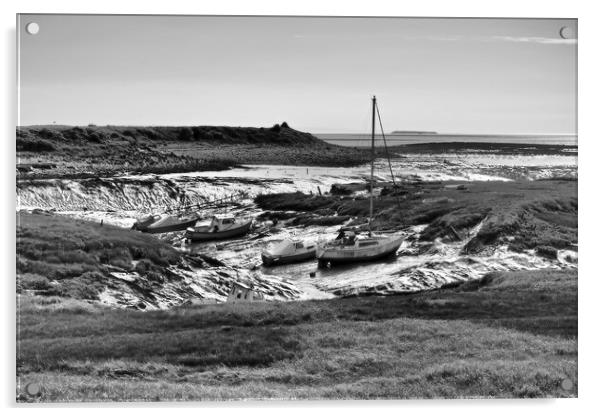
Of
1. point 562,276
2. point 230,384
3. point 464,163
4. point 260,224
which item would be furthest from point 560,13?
point 230,384

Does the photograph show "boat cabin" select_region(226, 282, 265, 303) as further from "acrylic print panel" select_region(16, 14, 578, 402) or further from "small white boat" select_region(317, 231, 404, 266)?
"small white boat" select_region(317, 231, 404, 266)

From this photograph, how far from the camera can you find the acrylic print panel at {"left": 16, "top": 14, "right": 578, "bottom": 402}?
1055 centimetres

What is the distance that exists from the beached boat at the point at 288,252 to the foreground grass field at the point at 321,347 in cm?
68

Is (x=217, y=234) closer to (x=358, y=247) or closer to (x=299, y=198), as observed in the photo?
(x=299, y=198)

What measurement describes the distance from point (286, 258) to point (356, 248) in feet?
3.50

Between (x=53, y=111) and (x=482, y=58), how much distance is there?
20.6ft

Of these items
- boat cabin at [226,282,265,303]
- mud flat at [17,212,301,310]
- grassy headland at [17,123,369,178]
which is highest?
grassy headland at [17,123,369,178]

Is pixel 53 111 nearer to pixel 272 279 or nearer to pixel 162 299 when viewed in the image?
pixel 162 299

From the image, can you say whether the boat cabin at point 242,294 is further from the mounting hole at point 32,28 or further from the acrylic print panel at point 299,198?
the mounting hole at point 32,28

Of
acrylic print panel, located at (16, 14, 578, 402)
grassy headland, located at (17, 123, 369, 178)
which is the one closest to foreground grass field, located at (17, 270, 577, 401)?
acrylic print panel, located at (16, 14, 578, 402)

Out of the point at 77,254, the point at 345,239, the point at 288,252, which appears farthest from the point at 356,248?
the point at 77,254

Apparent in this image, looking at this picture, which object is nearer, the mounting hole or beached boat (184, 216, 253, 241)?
the mounting hole

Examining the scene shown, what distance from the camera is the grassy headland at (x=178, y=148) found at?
11344mm

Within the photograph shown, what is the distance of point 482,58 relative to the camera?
11.3 metres
